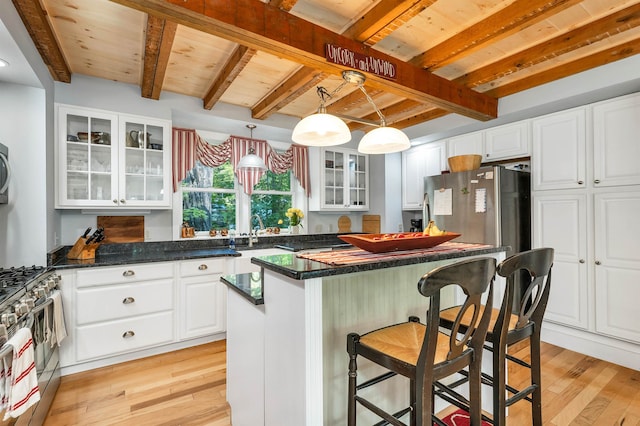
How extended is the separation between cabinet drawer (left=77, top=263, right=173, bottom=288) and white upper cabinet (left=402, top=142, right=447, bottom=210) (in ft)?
10.2

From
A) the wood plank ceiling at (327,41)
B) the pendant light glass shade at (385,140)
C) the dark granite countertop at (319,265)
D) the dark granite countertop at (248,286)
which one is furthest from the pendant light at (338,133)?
the dark granite countertop at (248,286)

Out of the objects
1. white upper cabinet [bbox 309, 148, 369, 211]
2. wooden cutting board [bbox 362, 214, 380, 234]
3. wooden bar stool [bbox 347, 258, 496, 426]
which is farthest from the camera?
wooden cutting board [bbox 362, 214, 380, 234]

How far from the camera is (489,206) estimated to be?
3.10 meters

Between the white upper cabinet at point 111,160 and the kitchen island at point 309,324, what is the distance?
176 cm

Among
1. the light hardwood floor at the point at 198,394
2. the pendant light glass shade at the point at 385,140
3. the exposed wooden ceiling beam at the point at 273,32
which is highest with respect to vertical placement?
the exposed wooden ceiling beam at the point at 273,32

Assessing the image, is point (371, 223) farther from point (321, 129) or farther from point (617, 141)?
point (321, 129)

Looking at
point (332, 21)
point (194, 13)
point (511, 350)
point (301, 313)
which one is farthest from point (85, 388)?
point (511, 350)

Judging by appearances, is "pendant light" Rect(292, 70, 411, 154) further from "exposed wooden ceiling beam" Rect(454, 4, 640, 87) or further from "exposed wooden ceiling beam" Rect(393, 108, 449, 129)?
"exposed wooden ceiling beam" Rect(393, 108, 449, 129)

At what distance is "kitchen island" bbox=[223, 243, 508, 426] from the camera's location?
4.19ft

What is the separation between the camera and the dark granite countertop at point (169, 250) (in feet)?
Answer: 8.76

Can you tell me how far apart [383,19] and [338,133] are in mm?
750

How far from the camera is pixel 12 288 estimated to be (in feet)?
5.51

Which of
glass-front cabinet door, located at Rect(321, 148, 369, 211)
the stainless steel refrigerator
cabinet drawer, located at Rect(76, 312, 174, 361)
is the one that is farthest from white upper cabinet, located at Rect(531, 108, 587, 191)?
cabinet drawer, located at Rect(76, 312, 174, 361)

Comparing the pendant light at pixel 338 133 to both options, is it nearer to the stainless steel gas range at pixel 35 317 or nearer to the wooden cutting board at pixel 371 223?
the stainless steel gas range at pixel 35 317
